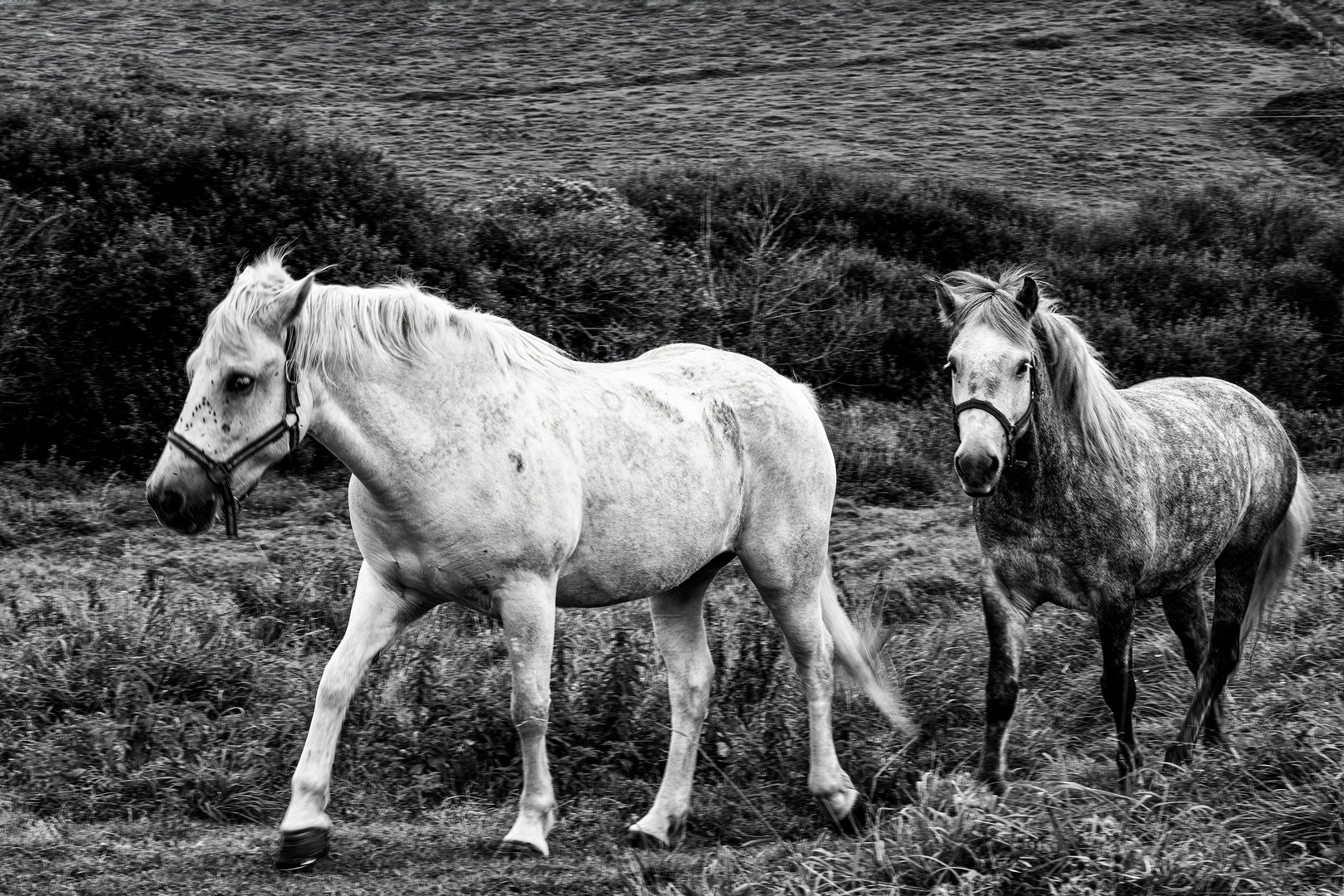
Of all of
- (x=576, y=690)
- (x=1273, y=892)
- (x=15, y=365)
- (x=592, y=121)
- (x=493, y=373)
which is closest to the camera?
(x=1273, y=892)

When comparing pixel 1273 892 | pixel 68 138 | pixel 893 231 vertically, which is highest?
pixel 68 138

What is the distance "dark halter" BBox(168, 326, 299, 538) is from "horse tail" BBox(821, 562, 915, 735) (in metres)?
2.42

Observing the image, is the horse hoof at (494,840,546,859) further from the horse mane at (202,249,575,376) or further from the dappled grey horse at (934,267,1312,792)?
the dappled grey horse at (934,267,1312,792)

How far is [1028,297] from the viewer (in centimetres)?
488

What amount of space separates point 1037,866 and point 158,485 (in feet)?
9.58

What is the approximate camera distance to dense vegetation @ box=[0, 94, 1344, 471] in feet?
35.5

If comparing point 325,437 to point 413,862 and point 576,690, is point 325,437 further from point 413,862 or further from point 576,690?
point 576,690

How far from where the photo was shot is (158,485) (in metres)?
3.80

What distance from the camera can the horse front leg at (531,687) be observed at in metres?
4.19

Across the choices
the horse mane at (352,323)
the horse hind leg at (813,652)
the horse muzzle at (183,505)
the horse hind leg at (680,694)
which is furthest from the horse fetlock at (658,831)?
the horse muzzle at (183,505)

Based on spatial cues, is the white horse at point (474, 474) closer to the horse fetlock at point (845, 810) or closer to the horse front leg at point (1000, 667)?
the horse fetlock at point (845, 810)

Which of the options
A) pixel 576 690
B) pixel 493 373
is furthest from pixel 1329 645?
pixel 493 373

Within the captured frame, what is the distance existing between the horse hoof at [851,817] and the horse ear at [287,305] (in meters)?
2.74

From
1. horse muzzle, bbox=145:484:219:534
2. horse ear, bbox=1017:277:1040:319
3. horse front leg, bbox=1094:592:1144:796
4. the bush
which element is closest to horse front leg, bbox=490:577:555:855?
horse muzzle, bbox=145:484:219:534
